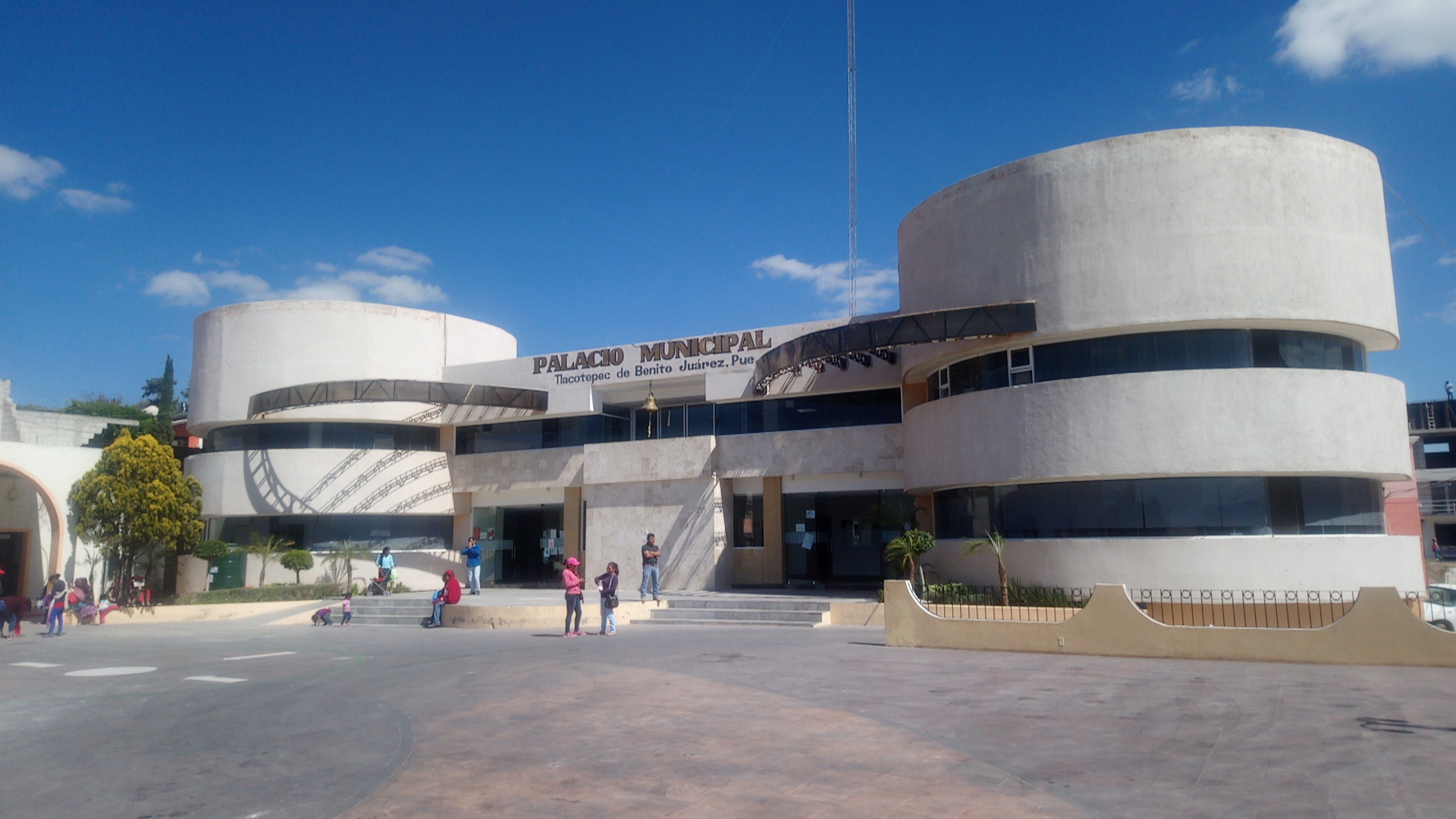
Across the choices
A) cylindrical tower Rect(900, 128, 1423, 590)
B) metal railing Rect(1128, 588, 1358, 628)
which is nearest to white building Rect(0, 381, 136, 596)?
cylindrical tower Rect(900, 128, 1423, 590)

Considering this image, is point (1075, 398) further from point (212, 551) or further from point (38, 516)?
point (38, 516)

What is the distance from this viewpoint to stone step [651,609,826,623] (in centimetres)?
2162

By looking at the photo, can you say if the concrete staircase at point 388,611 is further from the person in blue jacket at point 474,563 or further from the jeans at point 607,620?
the jeans at point 607,620

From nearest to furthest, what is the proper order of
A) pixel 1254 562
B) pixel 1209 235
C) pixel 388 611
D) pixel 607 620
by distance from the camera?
pixel 1254 562 → pixel 1209 235 → pixel 607 620 → pixel 388 611

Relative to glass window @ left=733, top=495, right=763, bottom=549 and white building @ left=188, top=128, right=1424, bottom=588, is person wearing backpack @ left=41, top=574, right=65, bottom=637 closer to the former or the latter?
white building @ left=188, top=128, right=1424, bottom=588

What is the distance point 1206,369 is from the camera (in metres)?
18.2

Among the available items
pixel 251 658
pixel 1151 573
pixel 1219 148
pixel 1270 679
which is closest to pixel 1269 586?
pixel 1151 573

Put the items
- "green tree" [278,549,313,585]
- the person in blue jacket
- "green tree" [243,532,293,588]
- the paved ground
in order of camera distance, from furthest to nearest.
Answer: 1. "green tree" [243,532,293,588]
2. "green tree" [278,549,313,585]
3. the person in blue jacket
4. the paved ground

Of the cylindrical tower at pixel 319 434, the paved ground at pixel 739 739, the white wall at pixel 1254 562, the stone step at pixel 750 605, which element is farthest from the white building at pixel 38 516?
the white wall at pixel 1254 562

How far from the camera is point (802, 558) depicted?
27047 millimetres

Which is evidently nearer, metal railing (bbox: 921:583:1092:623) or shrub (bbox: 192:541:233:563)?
metal railing (bbox: 921:583:1092:623)

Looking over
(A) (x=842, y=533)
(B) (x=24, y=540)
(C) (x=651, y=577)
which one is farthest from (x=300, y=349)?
(A) (x=842, y=533)

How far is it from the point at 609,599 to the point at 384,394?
40.9 feet

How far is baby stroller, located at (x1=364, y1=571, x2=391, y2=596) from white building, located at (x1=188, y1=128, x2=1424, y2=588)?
547 cm
